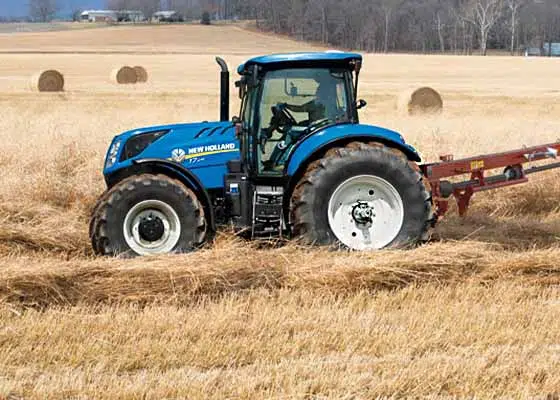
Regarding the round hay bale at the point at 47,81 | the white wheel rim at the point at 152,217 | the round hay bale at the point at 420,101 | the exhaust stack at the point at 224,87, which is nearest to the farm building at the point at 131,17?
the round hay bale at the point at 47,81

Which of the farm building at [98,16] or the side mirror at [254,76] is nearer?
the side mirror at [254,76]

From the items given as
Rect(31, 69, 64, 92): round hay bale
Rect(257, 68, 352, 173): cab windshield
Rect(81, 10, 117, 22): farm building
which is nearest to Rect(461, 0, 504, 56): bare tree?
Rect(81, 10, 117, 22): farm building

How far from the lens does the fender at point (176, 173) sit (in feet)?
20.6

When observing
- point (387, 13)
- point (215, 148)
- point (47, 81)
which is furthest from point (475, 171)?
point (387, 13)

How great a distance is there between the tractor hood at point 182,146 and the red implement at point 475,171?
63.2 inches

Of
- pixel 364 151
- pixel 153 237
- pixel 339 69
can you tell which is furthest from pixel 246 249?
pixel 339 69

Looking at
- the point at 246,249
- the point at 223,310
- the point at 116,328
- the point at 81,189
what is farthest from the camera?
the point at 81,189

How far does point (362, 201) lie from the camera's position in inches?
242

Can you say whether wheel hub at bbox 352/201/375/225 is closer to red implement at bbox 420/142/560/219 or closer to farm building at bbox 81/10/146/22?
red implement at bbox 420/142/560/219

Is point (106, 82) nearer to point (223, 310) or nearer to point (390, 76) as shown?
point (390, 76)

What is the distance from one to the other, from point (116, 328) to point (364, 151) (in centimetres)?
224

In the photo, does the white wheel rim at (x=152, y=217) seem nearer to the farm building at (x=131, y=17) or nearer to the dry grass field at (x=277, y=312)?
the dry grass field at (x=277, y=312)

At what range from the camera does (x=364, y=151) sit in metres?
5.99

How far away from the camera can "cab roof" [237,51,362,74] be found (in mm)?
6090
